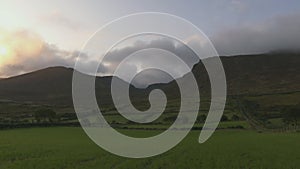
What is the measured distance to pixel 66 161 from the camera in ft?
133

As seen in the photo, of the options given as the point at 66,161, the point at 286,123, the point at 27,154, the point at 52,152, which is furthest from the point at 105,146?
the point at 286,123

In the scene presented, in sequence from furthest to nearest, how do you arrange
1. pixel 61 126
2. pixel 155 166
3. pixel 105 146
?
pixel 61 126 < pixel 105 146 < pixel 155 166

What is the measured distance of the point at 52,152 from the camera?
50.1 meters

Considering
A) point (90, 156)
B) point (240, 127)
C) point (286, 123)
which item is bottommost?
point (286, 123)

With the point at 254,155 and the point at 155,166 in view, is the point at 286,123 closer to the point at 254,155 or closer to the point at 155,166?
the point at 254,155

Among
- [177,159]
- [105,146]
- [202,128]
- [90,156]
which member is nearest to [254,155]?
[177,159]

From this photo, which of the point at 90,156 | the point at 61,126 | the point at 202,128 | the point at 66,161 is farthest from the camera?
the point at 61,126

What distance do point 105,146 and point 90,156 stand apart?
46.5ft

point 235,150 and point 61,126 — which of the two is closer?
point 235,150

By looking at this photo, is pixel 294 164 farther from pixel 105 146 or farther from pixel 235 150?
pixel 105 146

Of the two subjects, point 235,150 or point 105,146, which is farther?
point 105,146

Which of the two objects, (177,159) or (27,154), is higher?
(177,159)

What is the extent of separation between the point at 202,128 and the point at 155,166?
231ft

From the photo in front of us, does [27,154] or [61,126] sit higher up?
[27,154]
